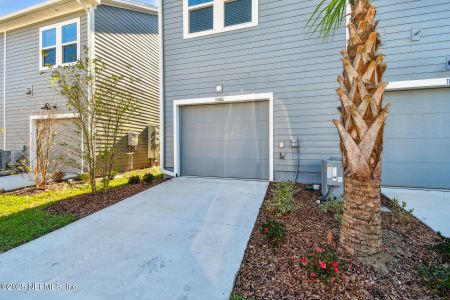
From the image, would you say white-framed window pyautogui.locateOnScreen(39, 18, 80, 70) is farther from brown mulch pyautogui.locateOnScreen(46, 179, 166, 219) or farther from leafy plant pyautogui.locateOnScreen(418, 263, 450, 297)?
leafy plant pyautogui.locateOnScreen(418, 263, 450, 297)

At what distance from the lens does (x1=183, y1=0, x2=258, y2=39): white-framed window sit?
579 centimetres

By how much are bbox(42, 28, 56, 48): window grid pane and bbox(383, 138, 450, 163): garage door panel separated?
417 inches

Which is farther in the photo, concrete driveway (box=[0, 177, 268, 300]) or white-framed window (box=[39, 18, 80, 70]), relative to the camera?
white-framed window (box=[39, 18, 80, 70])

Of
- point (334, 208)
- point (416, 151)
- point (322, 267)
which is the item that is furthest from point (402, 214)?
point (416, 151)

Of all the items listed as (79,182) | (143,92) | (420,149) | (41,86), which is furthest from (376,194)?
(41,86)

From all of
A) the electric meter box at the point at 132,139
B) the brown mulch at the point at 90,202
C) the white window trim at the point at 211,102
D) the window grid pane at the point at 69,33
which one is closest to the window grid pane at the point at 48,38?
the window grid pane at the point at 69,33

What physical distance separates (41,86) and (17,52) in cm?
201

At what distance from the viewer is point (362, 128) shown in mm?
2145

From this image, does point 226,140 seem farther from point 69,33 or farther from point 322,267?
point 69,33

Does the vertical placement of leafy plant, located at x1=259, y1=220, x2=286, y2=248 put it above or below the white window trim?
below

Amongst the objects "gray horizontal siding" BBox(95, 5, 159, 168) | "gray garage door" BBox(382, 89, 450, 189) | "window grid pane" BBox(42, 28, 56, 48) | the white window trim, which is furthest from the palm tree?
"window grid pane" BBox(42, 28, 56, 48)

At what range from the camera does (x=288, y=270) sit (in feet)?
7.13

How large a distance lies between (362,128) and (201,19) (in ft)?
18.6

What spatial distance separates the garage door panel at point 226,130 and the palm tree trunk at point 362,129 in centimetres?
350
